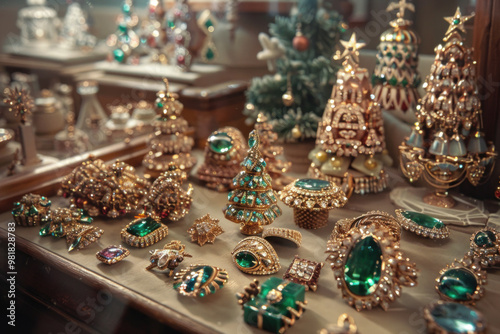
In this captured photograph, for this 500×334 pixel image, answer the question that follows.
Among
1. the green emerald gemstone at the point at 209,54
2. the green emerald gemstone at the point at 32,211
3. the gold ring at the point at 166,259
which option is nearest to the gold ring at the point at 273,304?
the gold ring at the point at 166,259

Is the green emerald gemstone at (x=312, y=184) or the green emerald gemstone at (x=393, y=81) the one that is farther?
the green emerald gemstone at (x=393, y=81)

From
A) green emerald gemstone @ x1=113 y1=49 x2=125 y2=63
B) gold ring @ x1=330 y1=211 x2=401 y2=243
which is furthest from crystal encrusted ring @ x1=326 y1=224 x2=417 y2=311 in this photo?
green emerald gemstone @ x1=113 y1=49 x2=125 y2=63

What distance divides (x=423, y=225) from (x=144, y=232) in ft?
1.98

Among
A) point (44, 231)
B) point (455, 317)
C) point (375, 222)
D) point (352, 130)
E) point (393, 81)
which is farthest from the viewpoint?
point (393, 81)

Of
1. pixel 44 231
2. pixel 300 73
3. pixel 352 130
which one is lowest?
pixel 44 231

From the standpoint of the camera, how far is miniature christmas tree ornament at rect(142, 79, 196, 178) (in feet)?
4.42

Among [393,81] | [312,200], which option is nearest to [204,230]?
[312,200]

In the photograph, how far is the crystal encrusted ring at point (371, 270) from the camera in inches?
32.1

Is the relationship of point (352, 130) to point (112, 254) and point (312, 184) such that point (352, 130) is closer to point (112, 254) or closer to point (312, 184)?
point (312, 184)

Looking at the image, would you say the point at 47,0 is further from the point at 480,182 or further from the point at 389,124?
the point at 480,182

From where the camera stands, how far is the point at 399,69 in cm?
131

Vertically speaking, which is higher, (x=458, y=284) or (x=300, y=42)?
(x=300, y=42)

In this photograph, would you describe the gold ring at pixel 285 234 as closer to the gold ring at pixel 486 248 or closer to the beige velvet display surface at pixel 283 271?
the beige velvet display surface at pixel 283 271

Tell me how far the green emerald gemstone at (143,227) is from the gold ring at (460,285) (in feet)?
1.93
